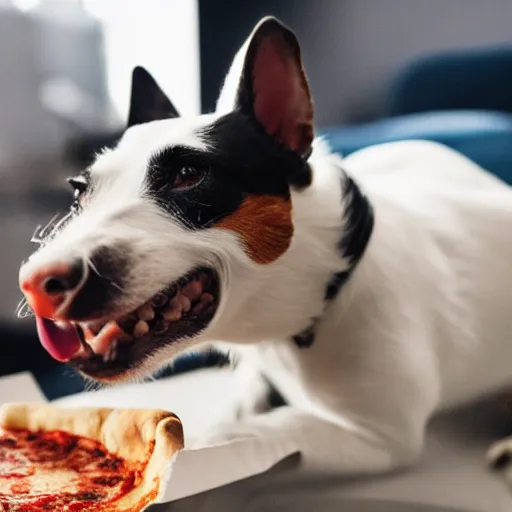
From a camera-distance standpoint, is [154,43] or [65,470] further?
[154,43]

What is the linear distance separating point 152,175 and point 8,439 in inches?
10.9

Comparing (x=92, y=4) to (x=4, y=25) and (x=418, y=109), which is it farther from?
(x=418, y=109)

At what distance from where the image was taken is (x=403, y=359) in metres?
0.63

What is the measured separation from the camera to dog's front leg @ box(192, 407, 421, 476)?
2.03 ft

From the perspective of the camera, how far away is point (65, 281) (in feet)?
1.44

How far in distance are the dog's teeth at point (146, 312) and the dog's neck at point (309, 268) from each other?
0.22ft

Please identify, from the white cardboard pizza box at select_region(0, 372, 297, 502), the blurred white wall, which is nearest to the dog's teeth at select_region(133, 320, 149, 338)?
the white cardboard pizza box at select_region(0, 372, 297, 502)

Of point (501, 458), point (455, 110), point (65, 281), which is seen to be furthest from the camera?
point (455, 110)

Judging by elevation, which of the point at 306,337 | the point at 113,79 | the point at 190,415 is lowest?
the point at 190,415

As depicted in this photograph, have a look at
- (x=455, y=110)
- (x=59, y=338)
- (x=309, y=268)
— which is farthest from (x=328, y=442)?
(x=455, y=110)

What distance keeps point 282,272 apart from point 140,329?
0.13m

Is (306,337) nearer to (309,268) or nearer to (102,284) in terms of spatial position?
(309,268)

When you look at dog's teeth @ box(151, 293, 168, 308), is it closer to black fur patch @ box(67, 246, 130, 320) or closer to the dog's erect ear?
black fur patch @ box(67, 246, 130, 320)

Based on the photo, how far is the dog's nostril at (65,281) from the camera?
0.44 metres
